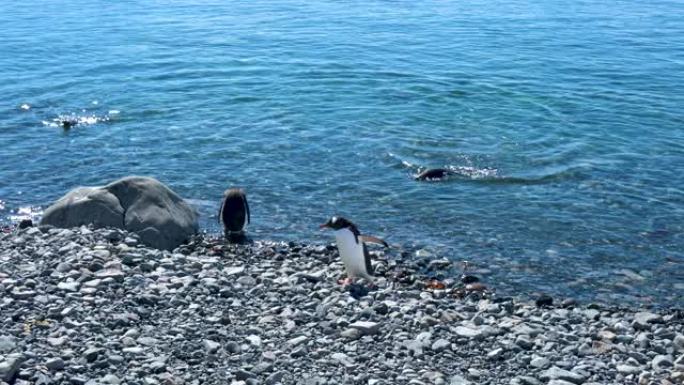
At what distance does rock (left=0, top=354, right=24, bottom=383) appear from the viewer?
443 inches

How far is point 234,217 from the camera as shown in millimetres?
19031

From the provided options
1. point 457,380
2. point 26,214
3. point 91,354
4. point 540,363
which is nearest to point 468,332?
point 540,363

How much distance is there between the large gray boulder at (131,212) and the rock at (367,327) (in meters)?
5.78

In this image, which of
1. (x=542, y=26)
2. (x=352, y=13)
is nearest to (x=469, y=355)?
(x=542, y=26)

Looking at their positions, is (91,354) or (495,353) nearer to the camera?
(91,354)

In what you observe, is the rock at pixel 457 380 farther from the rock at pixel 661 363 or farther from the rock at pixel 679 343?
the rock at pixel 679 343

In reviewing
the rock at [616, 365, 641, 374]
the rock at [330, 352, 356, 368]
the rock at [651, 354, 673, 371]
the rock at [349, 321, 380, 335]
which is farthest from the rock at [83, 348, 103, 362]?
the rock at [651, 354, 673, 371]

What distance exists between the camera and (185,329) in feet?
43.2

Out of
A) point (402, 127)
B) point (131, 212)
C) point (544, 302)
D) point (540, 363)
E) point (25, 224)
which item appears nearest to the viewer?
point (540, 363)

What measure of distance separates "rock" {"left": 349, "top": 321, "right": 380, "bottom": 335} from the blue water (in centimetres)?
419

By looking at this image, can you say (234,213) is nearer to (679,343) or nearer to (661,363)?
(679,343)

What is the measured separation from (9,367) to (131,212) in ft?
23.9

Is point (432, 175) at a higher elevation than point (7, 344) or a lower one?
lower

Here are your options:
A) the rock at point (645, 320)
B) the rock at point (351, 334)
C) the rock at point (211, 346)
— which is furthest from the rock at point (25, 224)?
the rock at point (645, 320)
